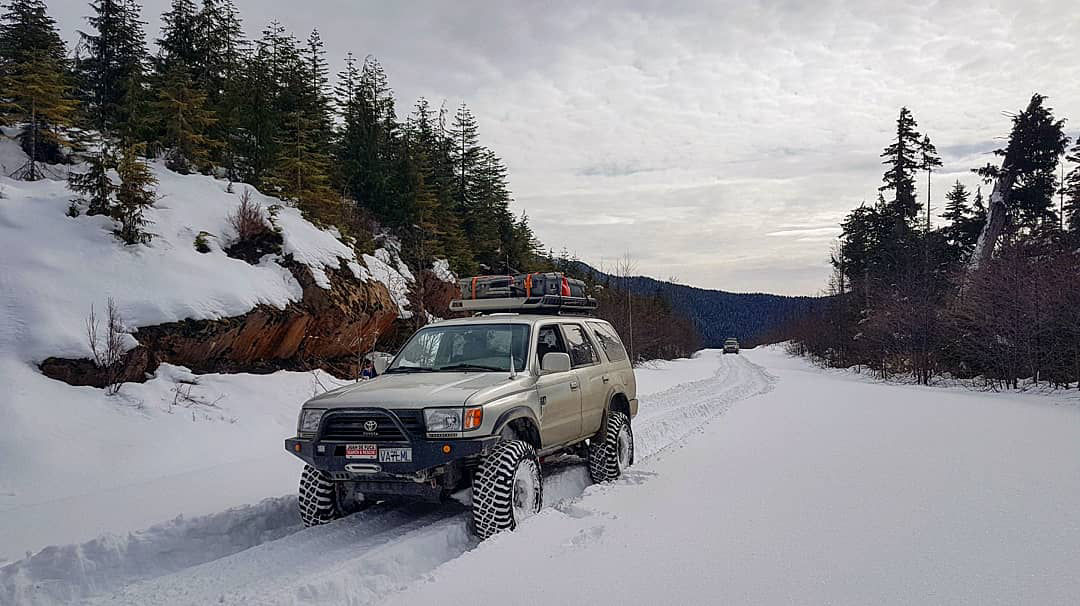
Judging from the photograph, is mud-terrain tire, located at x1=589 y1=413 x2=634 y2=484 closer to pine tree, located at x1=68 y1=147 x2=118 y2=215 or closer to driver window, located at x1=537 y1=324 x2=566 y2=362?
driver window, located at x1=537 y1=324 x2=566 y2=362

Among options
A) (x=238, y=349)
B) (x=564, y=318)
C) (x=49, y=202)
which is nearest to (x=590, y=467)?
(x=564, y=318)

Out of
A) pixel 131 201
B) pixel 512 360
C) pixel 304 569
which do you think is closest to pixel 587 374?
pixel 512 360

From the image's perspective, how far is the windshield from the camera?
6812mm

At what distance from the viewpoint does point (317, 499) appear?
239 inches

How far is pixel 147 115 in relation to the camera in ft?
73.5

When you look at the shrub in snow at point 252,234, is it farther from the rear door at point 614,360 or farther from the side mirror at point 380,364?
the rear door at point 614,360

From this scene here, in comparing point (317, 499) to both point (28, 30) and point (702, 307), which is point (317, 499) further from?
point (702, 307)

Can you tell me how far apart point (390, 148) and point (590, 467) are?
32.4m

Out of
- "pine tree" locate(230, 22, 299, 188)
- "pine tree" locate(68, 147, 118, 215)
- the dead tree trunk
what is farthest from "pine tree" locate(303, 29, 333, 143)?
the dead tree trunk

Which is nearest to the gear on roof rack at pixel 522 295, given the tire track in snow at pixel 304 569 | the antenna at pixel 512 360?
the antenna at pixel 512 360

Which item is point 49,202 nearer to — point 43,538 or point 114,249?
point 114,249

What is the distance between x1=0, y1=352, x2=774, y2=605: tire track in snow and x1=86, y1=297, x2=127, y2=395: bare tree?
16.8 feet

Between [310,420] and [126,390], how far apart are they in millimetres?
5652

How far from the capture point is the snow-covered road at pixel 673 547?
13.8ft
